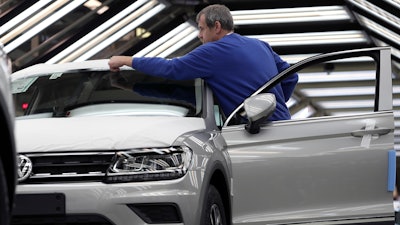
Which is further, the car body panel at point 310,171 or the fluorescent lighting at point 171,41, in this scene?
the fluorescent lighting at point 171,41

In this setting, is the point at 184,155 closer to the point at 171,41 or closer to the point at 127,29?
the point at 127,29

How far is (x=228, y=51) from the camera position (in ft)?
17.9

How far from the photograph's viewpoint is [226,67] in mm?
5426

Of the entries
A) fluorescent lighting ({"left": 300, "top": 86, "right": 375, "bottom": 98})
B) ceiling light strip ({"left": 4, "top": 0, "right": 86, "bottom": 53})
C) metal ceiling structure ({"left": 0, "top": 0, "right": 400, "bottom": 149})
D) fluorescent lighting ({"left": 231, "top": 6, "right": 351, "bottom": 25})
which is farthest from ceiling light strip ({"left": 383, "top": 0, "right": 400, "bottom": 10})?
fluorescent lighting ({"left": 300, "top": 86, "right": 375, "bottom": 98})

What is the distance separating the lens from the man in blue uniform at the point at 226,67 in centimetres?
529

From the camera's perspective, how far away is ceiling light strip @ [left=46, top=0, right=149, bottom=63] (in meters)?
15.7

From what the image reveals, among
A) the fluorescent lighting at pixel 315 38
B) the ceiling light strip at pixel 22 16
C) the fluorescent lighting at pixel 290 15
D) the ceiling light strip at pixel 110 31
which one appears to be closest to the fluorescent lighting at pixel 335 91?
the fluorescent lighting at pixel 315 38

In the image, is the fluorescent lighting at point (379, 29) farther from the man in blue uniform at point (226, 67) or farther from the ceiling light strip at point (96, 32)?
the man in blue uniform at point (226, 67)

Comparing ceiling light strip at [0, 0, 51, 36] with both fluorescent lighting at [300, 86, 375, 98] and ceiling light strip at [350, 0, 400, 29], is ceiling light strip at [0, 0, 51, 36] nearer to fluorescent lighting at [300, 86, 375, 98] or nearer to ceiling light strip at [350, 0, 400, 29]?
ceiling light strip at [350, 0, 400, 29]

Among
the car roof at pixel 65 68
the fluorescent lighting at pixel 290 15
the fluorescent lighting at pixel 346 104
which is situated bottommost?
the fluorescent lighting at pixel 346 104

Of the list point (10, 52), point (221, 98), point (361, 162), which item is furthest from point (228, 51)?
point (10, 52)

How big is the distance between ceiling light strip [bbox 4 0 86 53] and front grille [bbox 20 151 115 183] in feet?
33.4

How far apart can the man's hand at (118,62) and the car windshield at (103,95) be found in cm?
4

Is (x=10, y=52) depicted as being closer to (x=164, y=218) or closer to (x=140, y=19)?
(x=140, y=19)
